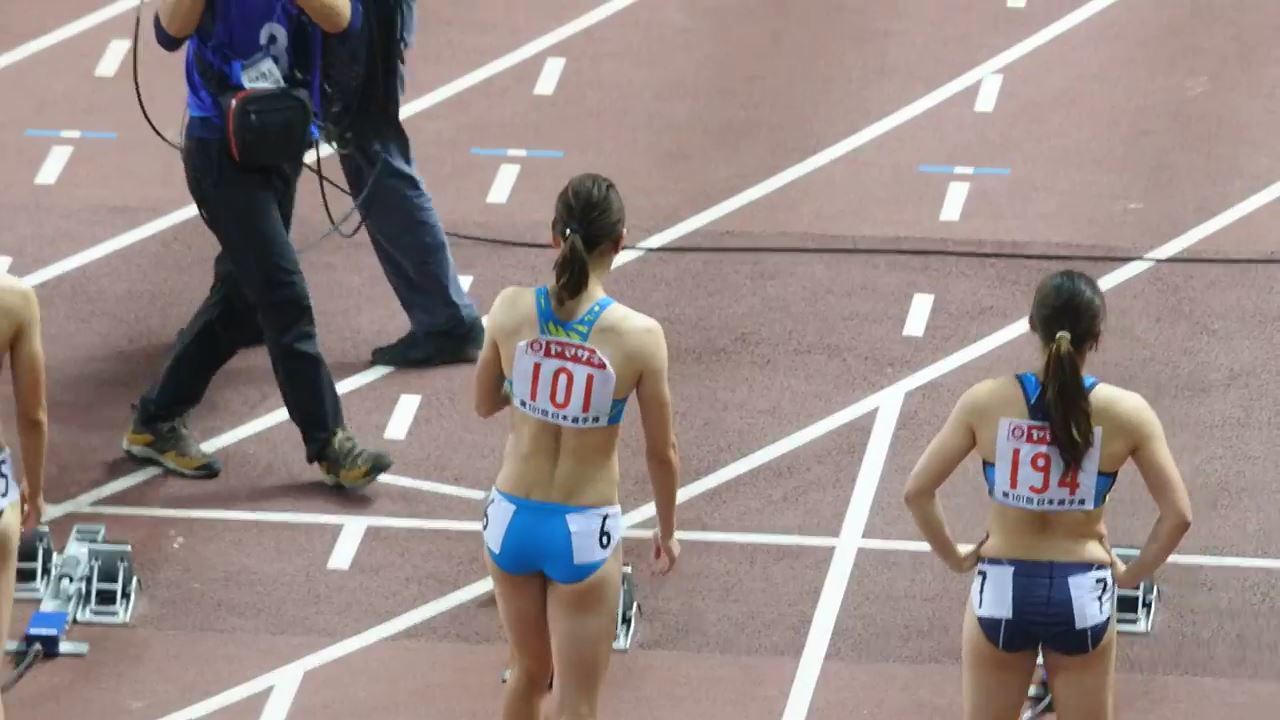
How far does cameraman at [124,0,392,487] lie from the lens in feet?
31.1

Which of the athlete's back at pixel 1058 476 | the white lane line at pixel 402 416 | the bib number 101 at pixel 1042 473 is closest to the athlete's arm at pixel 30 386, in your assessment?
the white lane line at pixel 402 416

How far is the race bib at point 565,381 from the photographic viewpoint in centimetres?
711

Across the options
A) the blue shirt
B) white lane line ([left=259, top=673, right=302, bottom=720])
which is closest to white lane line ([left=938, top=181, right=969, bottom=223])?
the blue shirt

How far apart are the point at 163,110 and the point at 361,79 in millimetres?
3366

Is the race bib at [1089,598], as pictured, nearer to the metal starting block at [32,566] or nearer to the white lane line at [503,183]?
the metal starting block at [32,566]

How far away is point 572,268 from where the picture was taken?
23.2 ft

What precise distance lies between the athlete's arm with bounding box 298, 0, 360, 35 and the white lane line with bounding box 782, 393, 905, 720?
286 cm

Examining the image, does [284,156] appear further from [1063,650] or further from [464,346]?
[1063,650]

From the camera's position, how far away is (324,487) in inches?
396

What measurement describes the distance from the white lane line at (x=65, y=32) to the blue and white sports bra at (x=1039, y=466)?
8.54 metres

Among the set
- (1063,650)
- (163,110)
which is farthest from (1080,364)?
(163,110)

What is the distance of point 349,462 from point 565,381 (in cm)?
295

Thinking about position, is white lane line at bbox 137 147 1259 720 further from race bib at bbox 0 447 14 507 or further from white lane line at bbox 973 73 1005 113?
white lane line at bbox 973 73 1005 113

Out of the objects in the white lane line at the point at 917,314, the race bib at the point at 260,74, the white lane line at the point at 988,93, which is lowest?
the white lane line at the point at 917,314
